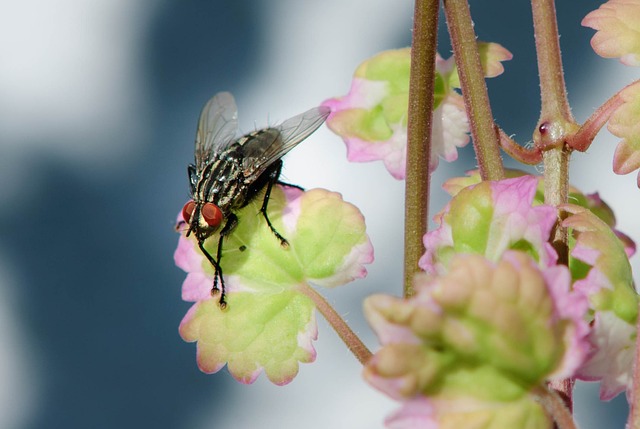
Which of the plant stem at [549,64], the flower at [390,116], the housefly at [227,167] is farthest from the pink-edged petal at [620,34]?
the housefly at [227,167]

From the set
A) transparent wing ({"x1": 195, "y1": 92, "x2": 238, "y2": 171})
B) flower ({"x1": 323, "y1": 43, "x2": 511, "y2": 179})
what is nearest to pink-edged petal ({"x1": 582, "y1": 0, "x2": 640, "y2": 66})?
flower ({"x1": 323, "y1": 43, "x2": 511, "y2": 179})

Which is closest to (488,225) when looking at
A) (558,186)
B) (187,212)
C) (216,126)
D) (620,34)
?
(558,186)

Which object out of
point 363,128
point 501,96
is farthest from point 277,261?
point 501,96

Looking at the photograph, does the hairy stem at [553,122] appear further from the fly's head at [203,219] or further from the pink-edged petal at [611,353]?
the fly's head at [203,219]

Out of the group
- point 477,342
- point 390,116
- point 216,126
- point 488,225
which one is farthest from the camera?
point 216,126

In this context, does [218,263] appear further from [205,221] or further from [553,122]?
[553,122]

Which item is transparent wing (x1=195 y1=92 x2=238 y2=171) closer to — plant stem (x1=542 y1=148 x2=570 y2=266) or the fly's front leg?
the fly's front leg
